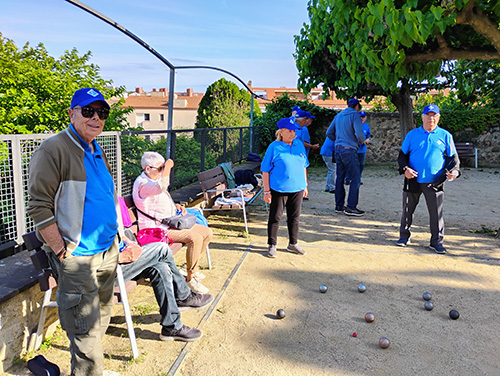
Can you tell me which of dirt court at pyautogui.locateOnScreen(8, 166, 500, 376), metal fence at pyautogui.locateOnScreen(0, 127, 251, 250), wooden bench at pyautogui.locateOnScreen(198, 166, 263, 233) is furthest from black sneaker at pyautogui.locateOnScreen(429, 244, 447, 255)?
metal fence at pyautogui.locateOnScreen(0, 127, 251, 250)

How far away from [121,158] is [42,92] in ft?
8.54

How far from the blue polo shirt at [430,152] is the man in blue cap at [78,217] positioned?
4158 mm

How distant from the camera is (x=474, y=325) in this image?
358 cm

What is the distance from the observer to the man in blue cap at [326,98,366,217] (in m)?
7.45

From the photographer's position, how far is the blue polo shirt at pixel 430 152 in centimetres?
526

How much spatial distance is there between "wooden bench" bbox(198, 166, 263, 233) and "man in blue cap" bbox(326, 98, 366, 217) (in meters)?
1.71

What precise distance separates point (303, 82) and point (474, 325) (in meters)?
9.56

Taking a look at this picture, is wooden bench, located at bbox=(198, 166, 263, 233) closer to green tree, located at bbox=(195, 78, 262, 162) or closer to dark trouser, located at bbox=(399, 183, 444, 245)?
dark trouser, located at bbox=(399, 183, 444, 245)

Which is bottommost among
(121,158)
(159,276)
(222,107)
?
(159,276)

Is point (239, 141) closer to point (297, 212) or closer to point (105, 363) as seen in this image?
point (297, 212)

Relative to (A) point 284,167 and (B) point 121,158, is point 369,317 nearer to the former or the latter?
(A) point 284,167

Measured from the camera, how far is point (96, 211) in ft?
8.03

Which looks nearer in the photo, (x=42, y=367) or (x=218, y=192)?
(x=42, y=367)

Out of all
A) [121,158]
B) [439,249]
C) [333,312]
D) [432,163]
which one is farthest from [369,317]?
[121,158]
